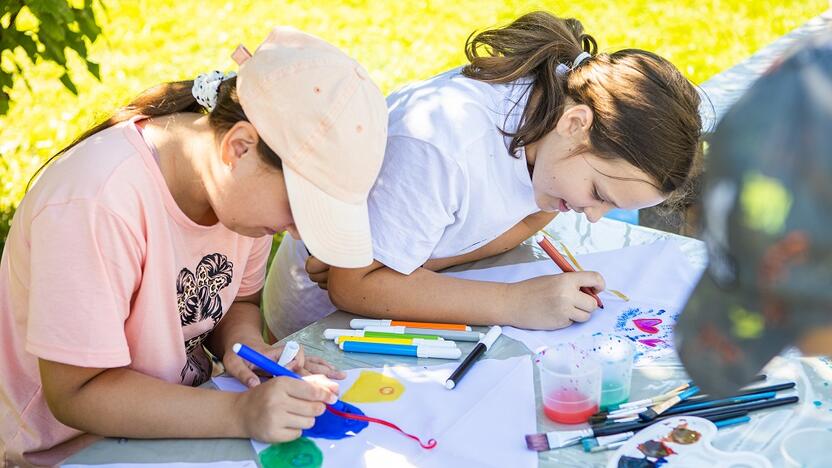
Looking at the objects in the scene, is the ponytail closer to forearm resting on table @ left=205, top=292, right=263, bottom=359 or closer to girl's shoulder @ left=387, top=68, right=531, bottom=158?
girl's shoulder @ left=387, top=68, right=531, bottom=158

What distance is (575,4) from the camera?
4.87 m

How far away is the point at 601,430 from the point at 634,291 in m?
0.50

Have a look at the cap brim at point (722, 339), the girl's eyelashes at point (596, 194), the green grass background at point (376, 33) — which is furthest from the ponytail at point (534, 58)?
the green grass background at point (376, 33)

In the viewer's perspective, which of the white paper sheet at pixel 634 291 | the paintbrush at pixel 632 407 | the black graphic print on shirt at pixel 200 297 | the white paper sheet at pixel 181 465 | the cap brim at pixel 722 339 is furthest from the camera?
the white paper sheet at pixel 634 291

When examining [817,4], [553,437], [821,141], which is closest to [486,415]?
[553,437]

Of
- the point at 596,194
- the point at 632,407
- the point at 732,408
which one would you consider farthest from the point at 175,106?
the point at 732,408

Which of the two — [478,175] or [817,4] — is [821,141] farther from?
[817,4]

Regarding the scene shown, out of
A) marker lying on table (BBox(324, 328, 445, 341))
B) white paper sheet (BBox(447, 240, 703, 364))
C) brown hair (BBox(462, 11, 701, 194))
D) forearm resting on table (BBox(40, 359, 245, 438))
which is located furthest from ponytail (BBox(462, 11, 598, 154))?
forearm resting on table (BBox(40, 359, 245, 438))

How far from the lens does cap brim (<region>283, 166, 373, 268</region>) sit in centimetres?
123

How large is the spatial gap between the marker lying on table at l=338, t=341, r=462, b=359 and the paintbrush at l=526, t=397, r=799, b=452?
9.9 inches

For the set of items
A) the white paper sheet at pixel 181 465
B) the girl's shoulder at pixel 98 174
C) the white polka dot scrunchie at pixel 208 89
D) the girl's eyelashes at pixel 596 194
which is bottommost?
the white paper sheet at pixel 181 465

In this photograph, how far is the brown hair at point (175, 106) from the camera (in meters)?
1.29

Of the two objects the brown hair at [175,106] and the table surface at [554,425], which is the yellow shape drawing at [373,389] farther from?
the brown hair at [175,106]

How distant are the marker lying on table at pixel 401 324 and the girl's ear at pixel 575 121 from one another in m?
0.41
